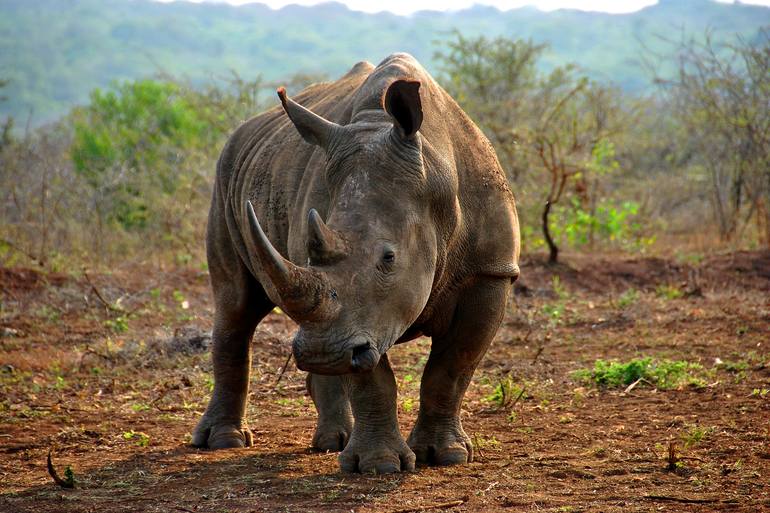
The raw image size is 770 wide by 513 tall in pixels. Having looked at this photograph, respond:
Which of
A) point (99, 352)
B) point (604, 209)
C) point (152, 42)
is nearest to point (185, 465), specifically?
point (99, 352)

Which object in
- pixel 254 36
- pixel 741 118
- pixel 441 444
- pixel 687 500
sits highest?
pixel 741 118

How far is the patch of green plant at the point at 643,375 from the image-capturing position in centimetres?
756

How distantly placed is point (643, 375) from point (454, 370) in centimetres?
235

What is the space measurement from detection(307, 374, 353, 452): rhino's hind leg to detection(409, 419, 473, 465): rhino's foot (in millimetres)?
598

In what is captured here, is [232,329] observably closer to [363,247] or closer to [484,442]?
[484,442]

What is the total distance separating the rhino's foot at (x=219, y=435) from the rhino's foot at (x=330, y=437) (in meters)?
0.50

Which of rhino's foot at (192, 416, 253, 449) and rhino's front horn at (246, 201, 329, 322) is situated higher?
rhino's front horn at (246, 201, 329, 322)

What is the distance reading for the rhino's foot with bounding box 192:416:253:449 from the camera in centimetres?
653

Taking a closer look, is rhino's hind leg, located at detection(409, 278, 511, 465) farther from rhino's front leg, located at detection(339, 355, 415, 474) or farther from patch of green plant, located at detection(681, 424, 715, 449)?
patch of green plant, located at detection(681, 424, 715, 449)

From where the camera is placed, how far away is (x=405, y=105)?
507 centimetres

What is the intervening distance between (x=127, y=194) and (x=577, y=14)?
498 feet

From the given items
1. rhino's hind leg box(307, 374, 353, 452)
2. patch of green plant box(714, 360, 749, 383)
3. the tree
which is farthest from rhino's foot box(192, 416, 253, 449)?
the tree

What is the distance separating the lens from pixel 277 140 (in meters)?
Result: 6.56

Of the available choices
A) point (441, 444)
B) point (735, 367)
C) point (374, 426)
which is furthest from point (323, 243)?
point (735, 367)
